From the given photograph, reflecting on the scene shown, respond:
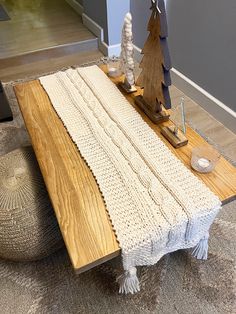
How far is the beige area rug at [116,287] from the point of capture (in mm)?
1101

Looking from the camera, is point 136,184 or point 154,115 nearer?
point 136,184

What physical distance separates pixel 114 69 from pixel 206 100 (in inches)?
29.5

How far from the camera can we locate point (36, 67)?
253cm

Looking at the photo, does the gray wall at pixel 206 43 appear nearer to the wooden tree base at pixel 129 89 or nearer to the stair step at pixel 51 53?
the wooden tree base at pixel 129 89

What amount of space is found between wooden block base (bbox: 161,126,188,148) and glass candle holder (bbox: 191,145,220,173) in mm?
60

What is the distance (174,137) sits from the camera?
1.12 metres

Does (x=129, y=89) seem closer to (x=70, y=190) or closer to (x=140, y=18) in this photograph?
(x=70, y=190)

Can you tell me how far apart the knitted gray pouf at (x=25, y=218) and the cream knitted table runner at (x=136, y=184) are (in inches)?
9.0

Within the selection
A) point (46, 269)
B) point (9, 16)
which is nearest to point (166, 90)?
point (46, 269)

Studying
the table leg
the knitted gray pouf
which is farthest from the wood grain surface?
the table leg

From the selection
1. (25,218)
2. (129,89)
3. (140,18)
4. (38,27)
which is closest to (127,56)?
(129,89)

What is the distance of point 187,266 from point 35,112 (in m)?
0.87

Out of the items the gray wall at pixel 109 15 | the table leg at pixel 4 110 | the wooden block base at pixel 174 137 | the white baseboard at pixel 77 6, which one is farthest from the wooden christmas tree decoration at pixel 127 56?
the white baseboard at pixel 77 6

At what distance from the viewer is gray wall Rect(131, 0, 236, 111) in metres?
1.68
